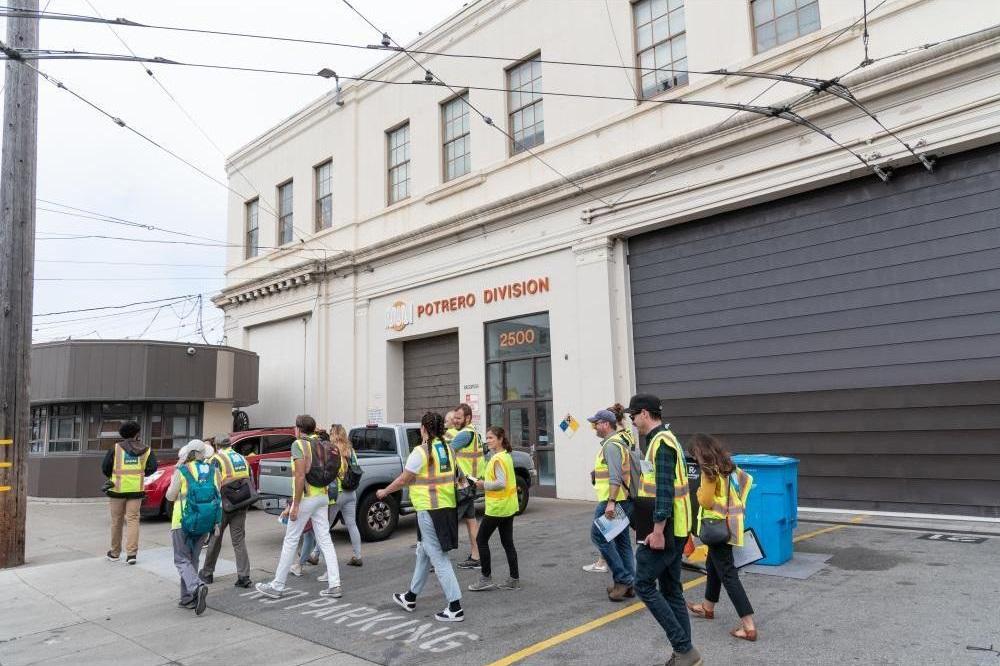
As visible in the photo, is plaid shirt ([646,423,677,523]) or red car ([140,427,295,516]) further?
red car ([140,427,295,516])

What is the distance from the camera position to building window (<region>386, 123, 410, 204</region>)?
1942 centimetres

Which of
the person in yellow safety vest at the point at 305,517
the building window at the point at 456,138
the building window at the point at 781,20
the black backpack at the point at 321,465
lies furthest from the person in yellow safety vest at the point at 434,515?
the building window at the point at 456,138

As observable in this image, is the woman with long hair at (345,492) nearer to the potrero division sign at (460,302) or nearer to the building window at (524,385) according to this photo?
the building window at (524,385)

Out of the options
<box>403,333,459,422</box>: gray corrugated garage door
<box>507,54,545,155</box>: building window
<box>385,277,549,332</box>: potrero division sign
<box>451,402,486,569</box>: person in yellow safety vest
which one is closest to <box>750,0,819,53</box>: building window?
<box>507,54,545,155</box>: building window

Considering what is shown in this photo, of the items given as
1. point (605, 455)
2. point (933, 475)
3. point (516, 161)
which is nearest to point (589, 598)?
point (605, 455)

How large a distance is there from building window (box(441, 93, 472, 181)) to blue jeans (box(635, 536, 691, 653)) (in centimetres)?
1417

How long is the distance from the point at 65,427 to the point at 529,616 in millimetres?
16817

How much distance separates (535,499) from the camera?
14.5m

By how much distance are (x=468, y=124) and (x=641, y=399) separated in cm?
1420

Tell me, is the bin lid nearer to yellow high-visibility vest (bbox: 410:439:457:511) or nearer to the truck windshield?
yellow high-visibility vest (bbox: 410:439:457:511)

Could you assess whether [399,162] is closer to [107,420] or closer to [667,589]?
[107,420]

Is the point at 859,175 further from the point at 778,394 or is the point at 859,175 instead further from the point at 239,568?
the point at 239,568

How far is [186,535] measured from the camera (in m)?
6.83

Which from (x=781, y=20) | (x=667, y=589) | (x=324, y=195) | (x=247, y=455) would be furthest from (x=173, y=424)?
(x=781, y=20)
